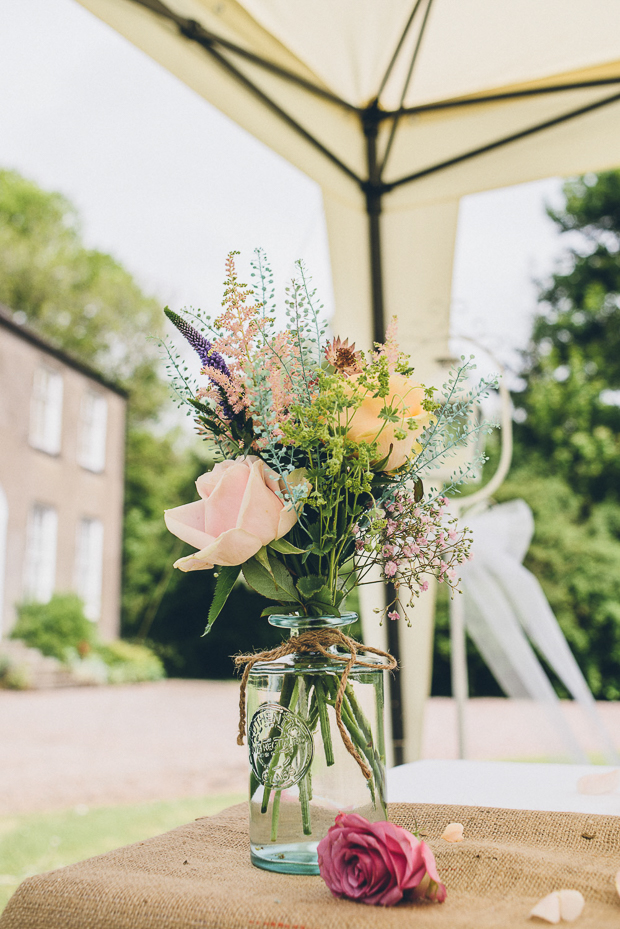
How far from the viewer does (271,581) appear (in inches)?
24.3

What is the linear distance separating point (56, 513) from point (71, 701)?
288 cm

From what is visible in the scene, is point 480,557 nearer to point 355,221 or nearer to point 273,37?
point 355,221

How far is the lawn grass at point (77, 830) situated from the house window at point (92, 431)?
6.67 meters

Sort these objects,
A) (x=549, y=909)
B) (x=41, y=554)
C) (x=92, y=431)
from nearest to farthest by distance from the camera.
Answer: (x=549, y=909) < (x=41, y=554) < (x=92, y=431)

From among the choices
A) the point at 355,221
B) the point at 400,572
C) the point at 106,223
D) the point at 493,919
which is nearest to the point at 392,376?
the point at 400,572

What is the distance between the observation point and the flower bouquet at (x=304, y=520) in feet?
1.95

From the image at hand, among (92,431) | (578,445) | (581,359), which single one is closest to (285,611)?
(578,445)

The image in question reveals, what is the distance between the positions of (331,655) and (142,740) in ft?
23.3

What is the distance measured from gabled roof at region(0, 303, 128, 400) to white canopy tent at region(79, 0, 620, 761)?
814 cm

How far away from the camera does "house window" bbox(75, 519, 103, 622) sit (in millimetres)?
10547

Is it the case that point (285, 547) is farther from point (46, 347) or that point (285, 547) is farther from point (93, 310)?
point (93, 310)

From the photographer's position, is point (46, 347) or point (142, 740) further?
point (46, 347)

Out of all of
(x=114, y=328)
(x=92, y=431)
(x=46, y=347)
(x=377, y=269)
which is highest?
(x=114, y=328)

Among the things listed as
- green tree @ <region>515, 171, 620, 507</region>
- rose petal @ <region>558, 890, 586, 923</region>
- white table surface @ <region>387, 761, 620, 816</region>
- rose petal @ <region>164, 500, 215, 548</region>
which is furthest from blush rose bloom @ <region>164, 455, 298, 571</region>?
green tree @ <region>515, 171, 620, 507</region>
